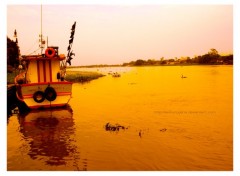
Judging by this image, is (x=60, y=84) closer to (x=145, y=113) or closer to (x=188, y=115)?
(x=145, y=113)

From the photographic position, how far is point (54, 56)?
17578mm

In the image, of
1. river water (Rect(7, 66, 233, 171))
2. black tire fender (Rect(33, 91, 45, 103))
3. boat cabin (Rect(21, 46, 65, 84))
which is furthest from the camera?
boat cabin (Rect(21, 46, 65, 84))

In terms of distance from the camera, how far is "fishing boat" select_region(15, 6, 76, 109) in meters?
16.8

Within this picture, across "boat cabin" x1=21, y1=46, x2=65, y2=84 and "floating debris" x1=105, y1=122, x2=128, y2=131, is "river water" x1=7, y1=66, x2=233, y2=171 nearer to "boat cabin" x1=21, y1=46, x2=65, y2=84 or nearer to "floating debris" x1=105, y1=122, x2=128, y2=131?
"floating debris" x1=105, y1=122, x2=128, y2=131

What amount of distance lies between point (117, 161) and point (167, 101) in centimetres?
1211

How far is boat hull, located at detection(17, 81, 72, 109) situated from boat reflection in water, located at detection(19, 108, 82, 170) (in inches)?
14.9

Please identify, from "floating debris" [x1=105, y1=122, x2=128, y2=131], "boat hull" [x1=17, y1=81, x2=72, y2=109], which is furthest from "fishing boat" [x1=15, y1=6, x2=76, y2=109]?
"floating debris" [x1=105, y1=122, x2=128, y2=131]

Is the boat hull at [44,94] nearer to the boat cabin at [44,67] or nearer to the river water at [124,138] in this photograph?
the river water at [124,138]

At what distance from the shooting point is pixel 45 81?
17.7 meters

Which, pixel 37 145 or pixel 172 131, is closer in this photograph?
pixel 37 145

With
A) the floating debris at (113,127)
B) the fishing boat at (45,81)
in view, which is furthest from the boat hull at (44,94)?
the floating debris at (113,127)
